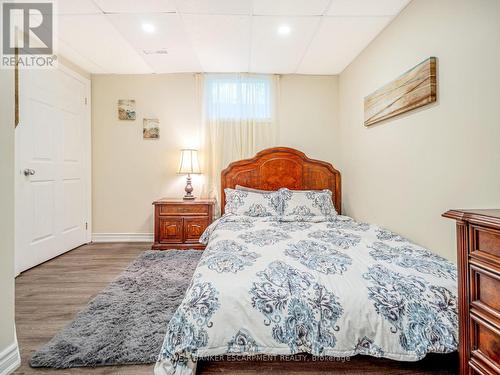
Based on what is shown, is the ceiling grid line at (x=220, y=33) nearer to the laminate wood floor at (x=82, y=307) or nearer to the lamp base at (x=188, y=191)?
the lamp base at (x=188, y=191)

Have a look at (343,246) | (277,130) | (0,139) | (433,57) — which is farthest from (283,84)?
(0,139)

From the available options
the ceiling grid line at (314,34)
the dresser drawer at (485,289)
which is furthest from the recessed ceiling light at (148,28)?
the dresser drawer at (485,289)

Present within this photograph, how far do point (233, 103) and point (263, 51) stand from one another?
0.90 meters

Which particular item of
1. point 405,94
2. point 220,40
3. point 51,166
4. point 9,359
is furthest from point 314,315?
point 51,166

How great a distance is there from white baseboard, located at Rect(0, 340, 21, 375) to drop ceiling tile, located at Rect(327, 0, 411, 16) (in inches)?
125

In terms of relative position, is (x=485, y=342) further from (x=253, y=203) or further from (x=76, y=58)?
(x=76, y=58)

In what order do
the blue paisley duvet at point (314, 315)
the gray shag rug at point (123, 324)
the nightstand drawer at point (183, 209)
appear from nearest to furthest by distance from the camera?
the blue paisley duvet at point (314, 315)
the gray shag rug at point (123, 324)
the nightstand drawer at point (183, 209)

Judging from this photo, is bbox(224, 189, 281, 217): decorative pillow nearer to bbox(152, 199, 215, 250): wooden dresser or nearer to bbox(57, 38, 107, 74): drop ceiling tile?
bbox(152, 199, 215, 250): wooden dresser

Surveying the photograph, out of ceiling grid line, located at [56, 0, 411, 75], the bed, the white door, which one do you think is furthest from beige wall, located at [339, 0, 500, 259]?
the white door

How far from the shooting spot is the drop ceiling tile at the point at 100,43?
106 inches

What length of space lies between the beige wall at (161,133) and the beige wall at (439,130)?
3.08 feet

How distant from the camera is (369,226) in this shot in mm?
2793

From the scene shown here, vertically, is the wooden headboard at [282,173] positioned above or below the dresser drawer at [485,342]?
above

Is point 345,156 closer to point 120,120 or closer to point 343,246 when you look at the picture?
point 343,246
